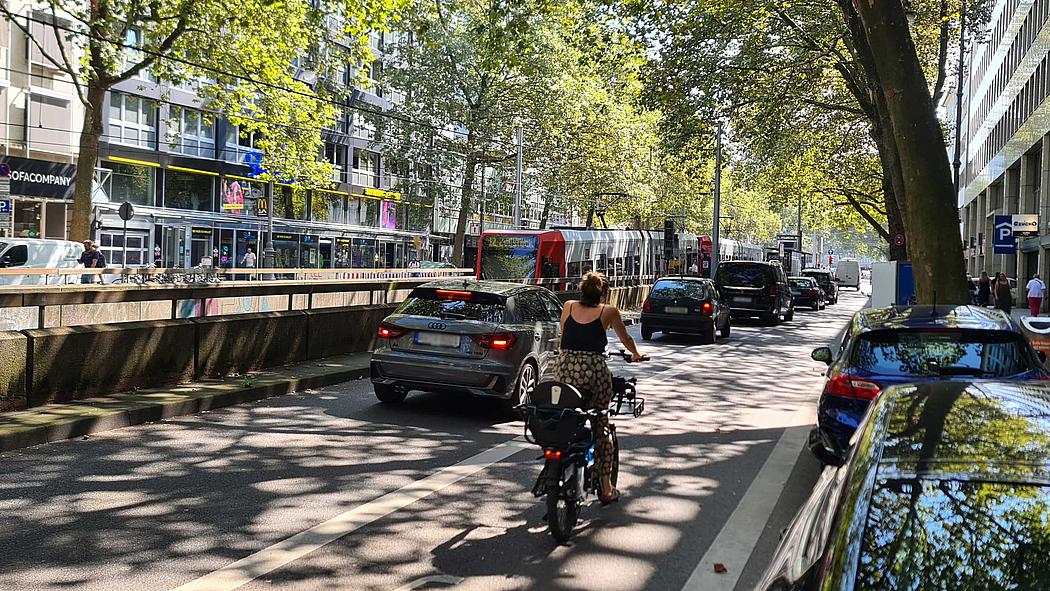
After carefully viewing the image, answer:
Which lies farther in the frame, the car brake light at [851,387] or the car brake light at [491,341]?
the car brake light at [491,341]

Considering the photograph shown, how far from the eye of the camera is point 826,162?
4759 centimetres

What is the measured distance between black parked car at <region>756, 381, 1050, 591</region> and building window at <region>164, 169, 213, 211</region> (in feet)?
141

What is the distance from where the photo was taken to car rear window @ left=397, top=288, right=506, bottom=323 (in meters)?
10.7

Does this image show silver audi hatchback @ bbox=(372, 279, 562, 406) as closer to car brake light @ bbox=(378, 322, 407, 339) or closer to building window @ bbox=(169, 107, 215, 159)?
car brake light @ bbox=(378, 322, 407, 339)

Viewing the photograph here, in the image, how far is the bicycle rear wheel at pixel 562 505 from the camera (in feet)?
19.1

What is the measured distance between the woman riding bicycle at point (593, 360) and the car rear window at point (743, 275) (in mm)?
23006

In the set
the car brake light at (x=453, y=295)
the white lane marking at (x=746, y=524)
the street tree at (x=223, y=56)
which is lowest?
the white lane marking at (x=746, y=524)

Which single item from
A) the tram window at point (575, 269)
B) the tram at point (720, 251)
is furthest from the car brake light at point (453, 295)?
the tram at point (720, 251)

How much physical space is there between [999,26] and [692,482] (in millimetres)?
58326

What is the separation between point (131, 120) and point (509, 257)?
18.7 metres

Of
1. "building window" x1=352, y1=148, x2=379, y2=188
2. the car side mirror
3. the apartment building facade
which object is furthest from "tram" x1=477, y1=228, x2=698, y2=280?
the car side mirror

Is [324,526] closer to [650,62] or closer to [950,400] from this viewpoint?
[950,400]

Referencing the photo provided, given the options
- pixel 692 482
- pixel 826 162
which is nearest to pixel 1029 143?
pixel 826 162

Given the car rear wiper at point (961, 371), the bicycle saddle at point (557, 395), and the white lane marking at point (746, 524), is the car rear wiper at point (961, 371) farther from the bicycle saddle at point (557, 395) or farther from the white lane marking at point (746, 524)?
the bicycle saddle at point (557, 395)
